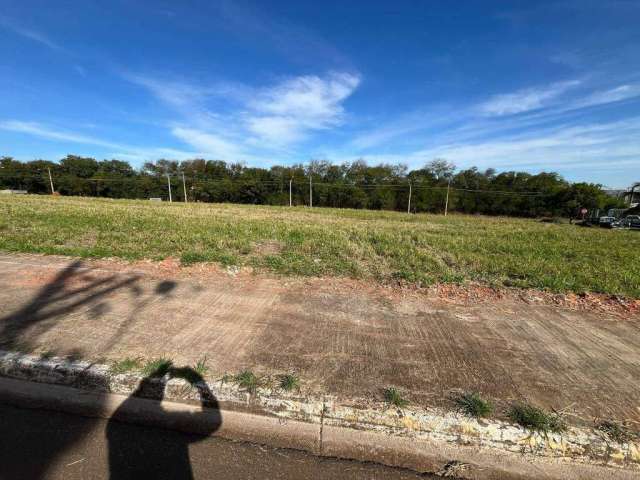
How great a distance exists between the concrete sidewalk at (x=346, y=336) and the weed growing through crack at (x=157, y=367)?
0.35 feet

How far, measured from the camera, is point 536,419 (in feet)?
6.99

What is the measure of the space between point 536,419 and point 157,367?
294 centimetres

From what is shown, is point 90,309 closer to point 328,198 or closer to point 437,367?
point 437,367

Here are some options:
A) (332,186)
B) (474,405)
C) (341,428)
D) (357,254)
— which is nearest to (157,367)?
(341,428)

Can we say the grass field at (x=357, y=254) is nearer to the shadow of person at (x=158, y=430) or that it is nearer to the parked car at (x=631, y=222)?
the shadow of person at (x=158, y=430)

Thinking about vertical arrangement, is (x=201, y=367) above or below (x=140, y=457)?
above

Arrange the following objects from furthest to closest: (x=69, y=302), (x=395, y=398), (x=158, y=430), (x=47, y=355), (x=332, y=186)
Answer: (x=332, y=186) → (x=69, y=302) → (x=47, y=355) → (x=395, y=398) → (x=158, y=430)

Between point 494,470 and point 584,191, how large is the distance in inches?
1728

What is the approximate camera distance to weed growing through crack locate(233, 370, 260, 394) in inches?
94.4

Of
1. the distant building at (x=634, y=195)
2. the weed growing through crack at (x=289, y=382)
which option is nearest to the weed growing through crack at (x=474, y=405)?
the weed growing through crack at (x=289, y=382)

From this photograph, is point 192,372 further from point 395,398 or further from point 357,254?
point 357,254

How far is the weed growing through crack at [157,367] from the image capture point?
2.53 m

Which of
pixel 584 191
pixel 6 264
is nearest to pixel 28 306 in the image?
pixel 6 264

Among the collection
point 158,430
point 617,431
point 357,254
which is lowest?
point 158,430
